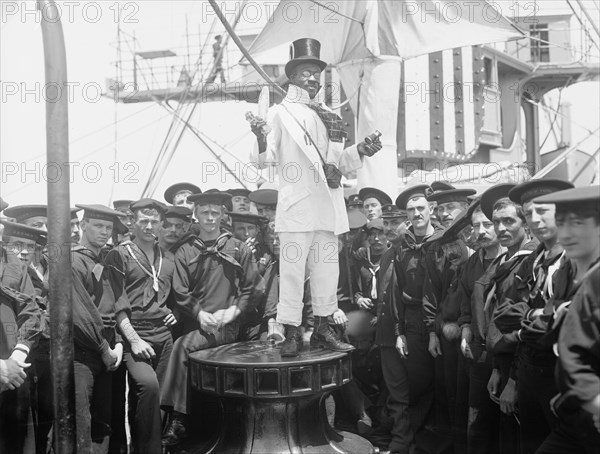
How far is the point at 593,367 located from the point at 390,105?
18.7 feet

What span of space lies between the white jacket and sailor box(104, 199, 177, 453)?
1.29 m

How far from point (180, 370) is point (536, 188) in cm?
336

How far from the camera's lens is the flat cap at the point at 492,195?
4.90 meters

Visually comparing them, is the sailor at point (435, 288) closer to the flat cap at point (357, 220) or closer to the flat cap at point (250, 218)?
the flat cap at point (357, 220)

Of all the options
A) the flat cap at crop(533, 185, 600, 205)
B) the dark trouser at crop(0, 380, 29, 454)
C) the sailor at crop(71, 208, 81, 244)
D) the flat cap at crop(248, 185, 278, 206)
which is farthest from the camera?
the flat cap at crop(248, 185, 278, 206)

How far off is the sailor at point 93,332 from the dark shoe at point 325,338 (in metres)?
1.59

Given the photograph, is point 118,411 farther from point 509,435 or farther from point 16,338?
point 509,435

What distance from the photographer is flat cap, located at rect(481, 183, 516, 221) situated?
16.1ft

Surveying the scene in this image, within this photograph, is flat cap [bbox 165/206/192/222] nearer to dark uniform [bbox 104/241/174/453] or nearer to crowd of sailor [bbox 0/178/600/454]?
crowd of sailor [bbox 0/178/600/454]

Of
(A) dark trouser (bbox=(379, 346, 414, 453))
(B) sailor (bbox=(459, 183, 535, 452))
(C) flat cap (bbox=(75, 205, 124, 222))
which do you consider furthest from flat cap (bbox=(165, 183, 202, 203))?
(B) sailor (bbox=(459, 183, 535, 452))

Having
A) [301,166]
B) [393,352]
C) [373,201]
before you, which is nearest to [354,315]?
[393,352]

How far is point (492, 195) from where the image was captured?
4953mm

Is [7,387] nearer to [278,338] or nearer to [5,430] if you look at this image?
[5,430]

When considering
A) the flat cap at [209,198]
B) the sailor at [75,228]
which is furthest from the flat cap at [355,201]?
the sailor at [75,228]
